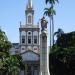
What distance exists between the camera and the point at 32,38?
121 m

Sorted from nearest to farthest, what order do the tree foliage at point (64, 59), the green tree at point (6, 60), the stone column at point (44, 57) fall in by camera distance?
the stone column at point (44, 57) → the green tree at point (6, 60) → the tree foliage at point (64, 59)

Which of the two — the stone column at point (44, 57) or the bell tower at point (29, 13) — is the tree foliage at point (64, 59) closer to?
the stone column at point (44, 57)

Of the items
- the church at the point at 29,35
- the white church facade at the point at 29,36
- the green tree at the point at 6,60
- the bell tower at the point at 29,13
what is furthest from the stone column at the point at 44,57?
the bell tower at the point at 29,13

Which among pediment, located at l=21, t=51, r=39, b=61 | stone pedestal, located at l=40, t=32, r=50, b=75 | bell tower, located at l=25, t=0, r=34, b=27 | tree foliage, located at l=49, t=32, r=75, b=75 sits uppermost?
bell tower, located at l=25, t=0, r=34, b=27

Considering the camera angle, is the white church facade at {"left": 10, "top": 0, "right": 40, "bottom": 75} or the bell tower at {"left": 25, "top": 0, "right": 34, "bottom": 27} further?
the bell tower at {"left": 25, "top": 0, "right": 34, "bottom": 27}

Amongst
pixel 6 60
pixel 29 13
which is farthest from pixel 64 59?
pixel 29 13

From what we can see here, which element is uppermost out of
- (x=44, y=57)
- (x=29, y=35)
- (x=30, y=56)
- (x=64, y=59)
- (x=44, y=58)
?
(x=29, y=35)

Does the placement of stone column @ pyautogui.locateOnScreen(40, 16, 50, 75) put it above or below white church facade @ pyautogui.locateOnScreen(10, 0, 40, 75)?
below

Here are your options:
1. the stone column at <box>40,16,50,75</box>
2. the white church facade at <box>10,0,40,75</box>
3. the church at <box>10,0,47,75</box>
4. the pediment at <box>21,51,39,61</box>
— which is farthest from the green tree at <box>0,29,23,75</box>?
the church at <box>10,0,47,75</box>

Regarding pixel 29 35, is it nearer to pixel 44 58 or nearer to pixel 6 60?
pixel 6 60

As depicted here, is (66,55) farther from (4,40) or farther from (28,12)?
(28,12)

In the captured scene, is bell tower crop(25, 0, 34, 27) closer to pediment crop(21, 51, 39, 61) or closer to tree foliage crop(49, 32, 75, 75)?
pediment crop(21, 51, 39, 61)

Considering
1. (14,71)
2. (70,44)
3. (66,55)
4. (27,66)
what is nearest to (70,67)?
(66,55)

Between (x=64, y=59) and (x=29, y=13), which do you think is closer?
(x=64, y=59)
